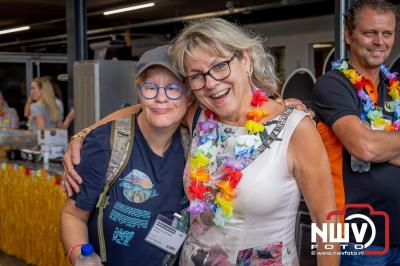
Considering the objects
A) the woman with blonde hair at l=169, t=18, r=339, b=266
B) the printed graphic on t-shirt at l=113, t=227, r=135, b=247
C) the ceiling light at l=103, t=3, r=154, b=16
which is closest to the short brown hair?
the woman with blonde hair at l=169, t=18, r=339, b=266

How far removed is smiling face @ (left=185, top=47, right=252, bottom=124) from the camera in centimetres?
161

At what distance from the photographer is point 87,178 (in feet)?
5.67

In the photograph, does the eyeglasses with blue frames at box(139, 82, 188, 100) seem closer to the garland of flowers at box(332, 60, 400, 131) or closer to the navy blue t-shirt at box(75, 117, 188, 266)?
the navy blue t-shirt at box(75, 117, 188, 266)

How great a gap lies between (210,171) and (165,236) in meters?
0.26

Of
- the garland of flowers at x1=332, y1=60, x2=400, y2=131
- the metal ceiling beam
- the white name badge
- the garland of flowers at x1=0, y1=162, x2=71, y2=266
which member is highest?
the metal ceiling beam

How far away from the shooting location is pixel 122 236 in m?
1.73

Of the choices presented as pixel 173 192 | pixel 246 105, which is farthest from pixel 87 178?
pixel 246 105

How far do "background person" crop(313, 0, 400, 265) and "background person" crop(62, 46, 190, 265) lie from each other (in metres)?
0.57

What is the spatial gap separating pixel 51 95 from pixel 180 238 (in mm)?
4999

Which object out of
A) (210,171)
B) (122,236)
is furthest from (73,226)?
(210,171)

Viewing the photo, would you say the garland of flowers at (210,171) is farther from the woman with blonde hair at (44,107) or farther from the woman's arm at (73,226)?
the woman with blonde hair at (44,107)

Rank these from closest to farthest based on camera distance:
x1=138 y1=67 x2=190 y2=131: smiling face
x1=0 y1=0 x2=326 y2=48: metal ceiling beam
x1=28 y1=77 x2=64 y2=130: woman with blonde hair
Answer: x1=138 y1=67 x2=190 y2=131: smiling face, x1=28 y1=77 x2=64 y2=130: woman with blonde hair, x1=0 y1=0 x2=326 y2=48: metal ceiling beam

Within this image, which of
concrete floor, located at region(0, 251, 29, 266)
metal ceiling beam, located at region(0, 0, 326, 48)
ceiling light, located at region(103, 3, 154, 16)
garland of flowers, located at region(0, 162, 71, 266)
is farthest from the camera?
ceiling light, located at region(103, 3, 154, 16)

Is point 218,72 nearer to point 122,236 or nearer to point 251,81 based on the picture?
point 251,81
